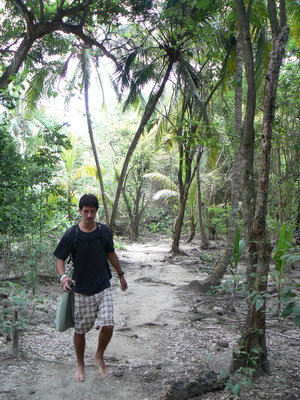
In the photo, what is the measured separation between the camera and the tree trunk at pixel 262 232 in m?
3.22

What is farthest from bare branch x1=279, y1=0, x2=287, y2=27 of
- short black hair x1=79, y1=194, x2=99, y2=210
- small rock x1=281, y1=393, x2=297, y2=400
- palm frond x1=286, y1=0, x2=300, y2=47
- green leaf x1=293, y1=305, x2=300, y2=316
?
palm frond x1=286, y1=0, x2=300, y2=47

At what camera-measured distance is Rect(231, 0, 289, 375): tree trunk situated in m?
3.22

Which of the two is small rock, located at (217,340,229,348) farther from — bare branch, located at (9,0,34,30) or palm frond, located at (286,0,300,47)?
palm frond, located at (286,0,300,47)

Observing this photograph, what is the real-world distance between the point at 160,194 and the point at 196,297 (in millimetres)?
14655

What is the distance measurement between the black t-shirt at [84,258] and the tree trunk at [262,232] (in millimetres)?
1347

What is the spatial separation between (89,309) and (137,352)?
57.2 inches

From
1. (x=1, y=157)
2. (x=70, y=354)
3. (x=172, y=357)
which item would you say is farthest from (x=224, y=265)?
(x=1, y=157)

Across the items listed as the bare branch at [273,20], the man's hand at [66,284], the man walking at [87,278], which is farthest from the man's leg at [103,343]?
the bare branch at [273,20]

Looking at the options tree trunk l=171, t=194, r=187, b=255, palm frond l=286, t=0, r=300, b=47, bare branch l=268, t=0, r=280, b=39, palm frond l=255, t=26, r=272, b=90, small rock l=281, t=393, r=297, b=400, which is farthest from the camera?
tree trunk l=171, t=194, r=187, b=255

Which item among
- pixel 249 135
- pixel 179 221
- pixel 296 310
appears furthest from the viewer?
pixel 179 221

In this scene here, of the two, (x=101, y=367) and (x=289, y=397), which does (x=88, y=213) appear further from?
(x=289, y=397)

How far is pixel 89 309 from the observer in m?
3.46

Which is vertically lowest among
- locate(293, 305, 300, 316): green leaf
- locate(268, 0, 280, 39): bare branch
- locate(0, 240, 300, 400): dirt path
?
locate(0, 240, 300, 400): dirt path

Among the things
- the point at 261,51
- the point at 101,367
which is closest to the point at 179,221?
the point at 261,51
